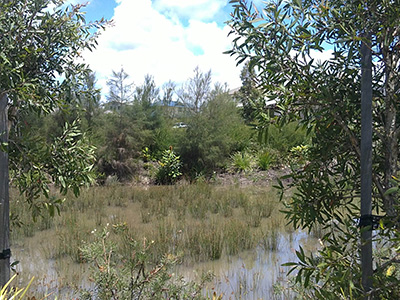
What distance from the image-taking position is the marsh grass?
6172 mm

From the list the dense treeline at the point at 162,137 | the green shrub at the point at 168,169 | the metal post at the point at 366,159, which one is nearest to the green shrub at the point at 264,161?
the dense treeline at the point at 162,137

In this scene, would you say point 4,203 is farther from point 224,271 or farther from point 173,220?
point 173,220

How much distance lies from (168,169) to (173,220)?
6.11 m

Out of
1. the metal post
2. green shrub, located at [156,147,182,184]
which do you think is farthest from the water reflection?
green shrub, located at [156,147,182,184]

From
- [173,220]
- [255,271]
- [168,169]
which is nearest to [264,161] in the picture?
[168,169]

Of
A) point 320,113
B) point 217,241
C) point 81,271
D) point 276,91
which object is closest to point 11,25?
point 276,91

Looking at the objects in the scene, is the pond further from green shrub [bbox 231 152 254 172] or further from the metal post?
green shrub [bbox 231 152 254 172]

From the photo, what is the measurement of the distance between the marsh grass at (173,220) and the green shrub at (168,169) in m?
2.02

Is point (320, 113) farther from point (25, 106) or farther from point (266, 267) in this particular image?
point (266, 267)

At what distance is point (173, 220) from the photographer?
8336 mm

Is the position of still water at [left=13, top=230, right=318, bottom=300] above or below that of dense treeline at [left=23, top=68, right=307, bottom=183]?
below

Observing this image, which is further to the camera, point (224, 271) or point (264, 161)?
point (264, 161)

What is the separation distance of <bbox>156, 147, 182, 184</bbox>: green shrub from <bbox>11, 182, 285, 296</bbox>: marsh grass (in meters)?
2.02

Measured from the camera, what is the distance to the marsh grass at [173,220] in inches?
243
